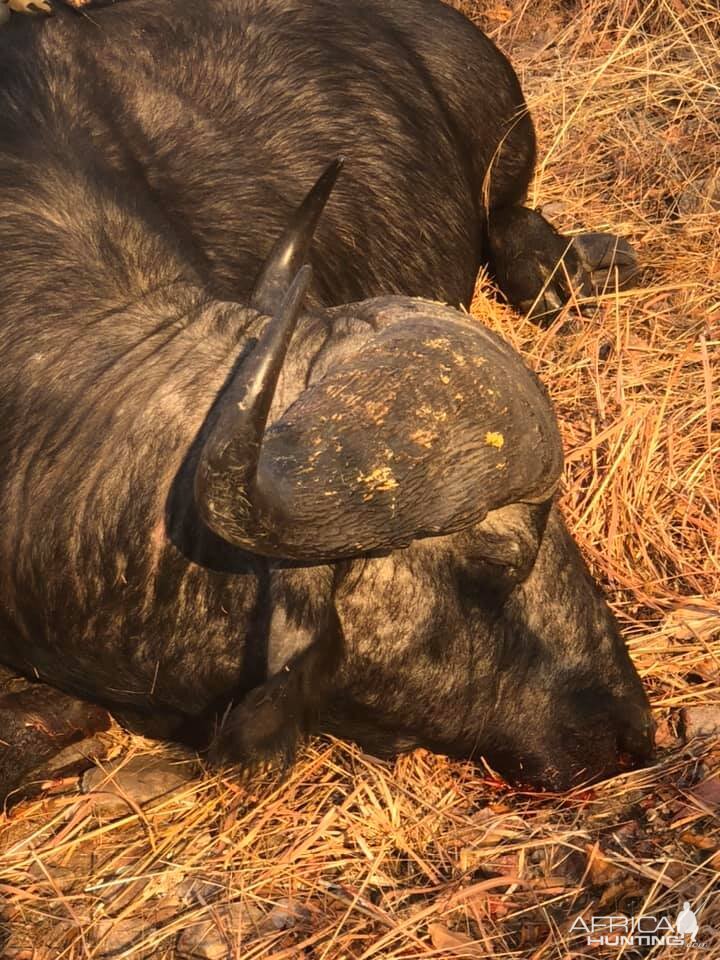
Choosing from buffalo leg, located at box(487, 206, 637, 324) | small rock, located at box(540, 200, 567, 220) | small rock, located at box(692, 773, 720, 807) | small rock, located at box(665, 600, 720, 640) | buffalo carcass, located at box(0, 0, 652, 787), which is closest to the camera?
buffalo carcass, located at box(0, 0, 652, 787)

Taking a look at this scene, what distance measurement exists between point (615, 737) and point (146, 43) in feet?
9.54

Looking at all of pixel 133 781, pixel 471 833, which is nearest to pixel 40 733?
pixel 133 781

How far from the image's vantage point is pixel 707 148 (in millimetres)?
6824

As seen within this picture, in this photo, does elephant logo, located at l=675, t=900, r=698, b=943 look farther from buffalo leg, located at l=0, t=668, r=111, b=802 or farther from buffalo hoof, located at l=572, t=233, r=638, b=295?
buffalo hoof, located at l=572, t=233, r=638, b=295

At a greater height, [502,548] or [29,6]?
[29,6]

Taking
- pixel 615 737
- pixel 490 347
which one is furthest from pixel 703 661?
pixel 490 347

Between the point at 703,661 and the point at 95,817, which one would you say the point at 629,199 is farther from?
the point at 95,817

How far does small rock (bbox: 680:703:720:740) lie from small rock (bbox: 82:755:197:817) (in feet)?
4.75

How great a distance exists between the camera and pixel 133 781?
4141 millimetres

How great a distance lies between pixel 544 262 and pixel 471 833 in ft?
9.99

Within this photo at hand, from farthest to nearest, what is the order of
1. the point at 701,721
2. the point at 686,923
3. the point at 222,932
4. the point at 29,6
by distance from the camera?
the point at 29,6 < the point at 701,721 < the point at 222,932 < the point at 686,923

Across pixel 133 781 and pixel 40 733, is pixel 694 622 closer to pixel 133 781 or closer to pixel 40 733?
pixel 133 781

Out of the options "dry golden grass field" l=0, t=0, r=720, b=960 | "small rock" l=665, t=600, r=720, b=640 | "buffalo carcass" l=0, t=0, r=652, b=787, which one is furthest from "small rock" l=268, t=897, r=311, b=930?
"small rock" l=665, t=600, r=720, b=640

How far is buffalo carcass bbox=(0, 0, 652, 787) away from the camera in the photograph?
2885mm
